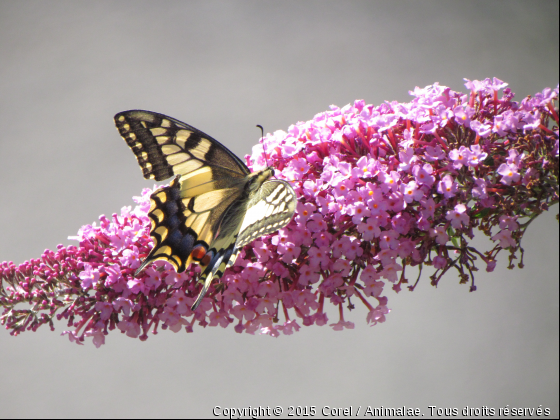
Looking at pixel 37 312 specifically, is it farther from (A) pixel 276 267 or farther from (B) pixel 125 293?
(A) pixel 276 267

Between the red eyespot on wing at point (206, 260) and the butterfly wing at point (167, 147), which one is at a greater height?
the butterfly wing at point (167, 147)

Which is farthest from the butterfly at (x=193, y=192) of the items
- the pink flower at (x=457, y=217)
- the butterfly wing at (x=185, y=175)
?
the pink flower at (x=457, y=217)

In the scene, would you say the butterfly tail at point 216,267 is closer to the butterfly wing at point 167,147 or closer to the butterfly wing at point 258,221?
the butterfly wing at point 258,221

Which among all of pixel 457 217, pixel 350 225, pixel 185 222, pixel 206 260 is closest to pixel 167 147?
pixel 185 222

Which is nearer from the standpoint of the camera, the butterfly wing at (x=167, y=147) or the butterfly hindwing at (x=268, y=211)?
the butterfly hindwing at (x=268, y=211)

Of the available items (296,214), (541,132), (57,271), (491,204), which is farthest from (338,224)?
(57,271)

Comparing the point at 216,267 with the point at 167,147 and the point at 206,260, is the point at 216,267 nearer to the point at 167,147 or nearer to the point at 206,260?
the point at 206,260

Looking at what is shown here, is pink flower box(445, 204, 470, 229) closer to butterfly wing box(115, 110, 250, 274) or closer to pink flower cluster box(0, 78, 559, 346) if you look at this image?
pink flower cluster box(0, 78, 559, 346)
